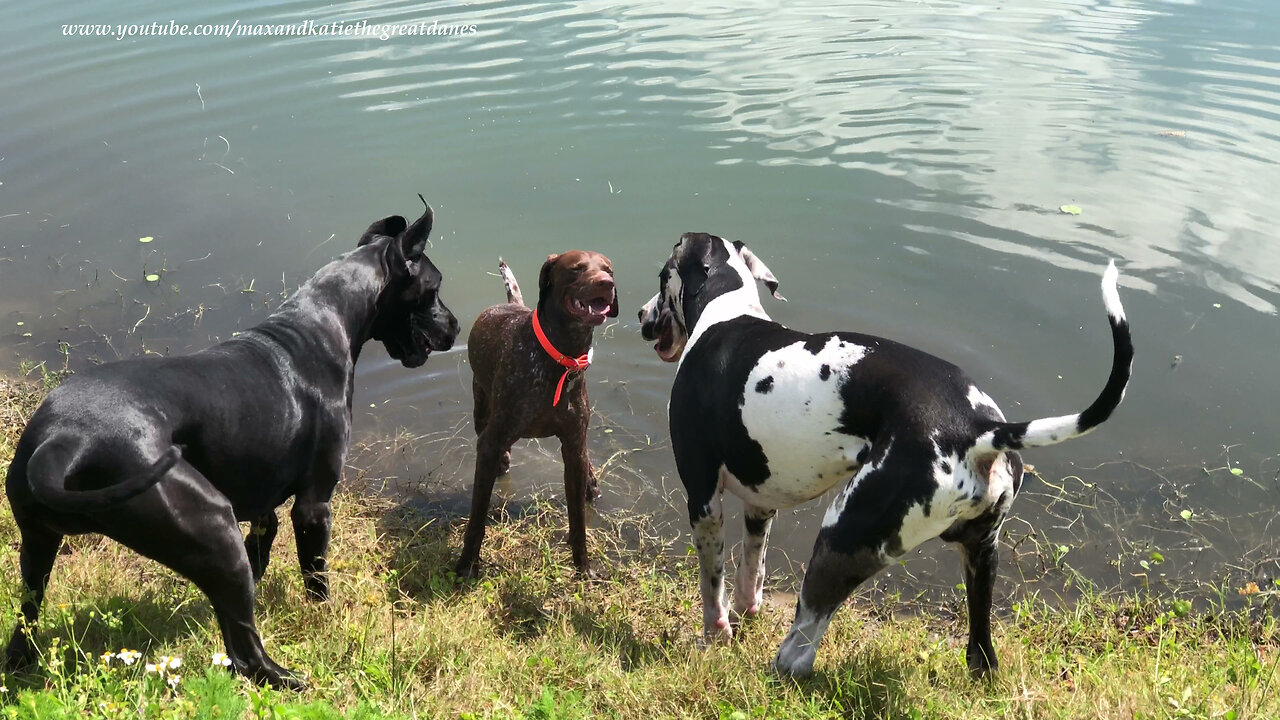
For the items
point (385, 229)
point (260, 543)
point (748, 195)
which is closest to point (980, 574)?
point (260, 543)

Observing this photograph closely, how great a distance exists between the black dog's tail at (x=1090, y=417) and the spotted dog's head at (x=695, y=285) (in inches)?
73.4

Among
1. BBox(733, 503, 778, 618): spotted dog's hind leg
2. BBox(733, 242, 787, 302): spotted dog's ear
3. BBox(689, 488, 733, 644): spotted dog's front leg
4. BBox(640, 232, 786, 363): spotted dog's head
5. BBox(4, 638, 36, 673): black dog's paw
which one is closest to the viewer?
BBox(4, 638, 36, 673): black dog's paw

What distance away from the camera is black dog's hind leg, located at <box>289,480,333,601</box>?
4.89 meters

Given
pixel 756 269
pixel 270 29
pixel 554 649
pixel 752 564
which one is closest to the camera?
pixel 554 649

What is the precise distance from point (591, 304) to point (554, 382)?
18.9 inches

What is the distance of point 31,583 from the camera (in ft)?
13.3

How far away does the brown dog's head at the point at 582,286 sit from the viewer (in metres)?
5.62

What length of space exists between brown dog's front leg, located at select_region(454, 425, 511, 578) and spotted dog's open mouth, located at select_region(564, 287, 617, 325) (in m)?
0.82

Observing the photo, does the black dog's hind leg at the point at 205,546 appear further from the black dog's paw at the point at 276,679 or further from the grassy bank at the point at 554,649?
the grassy bank at the point at 554,649

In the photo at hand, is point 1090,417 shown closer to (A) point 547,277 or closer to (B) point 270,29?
(A) point 547,277

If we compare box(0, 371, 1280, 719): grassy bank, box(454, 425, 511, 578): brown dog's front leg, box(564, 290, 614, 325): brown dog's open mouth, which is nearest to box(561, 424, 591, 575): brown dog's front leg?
box(0, 371, 1280, 719): grassy bank

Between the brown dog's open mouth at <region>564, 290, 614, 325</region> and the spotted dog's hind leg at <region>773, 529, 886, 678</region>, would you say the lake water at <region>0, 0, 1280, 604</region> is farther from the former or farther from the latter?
the spotted dog's hind leg at <region>773, 529, 886, 678</region>

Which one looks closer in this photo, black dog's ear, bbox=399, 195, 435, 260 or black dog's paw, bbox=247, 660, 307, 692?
black dog's paw, bbox=247, 660, 307, 692

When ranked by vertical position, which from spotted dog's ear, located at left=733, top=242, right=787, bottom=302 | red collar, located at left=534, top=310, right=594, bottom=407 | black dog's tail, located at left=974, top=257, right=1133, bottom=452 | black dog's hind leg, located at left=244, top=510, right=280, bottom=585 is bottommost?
black dog's hind leg, located at left=244, top=510, right=280, bottom=585
